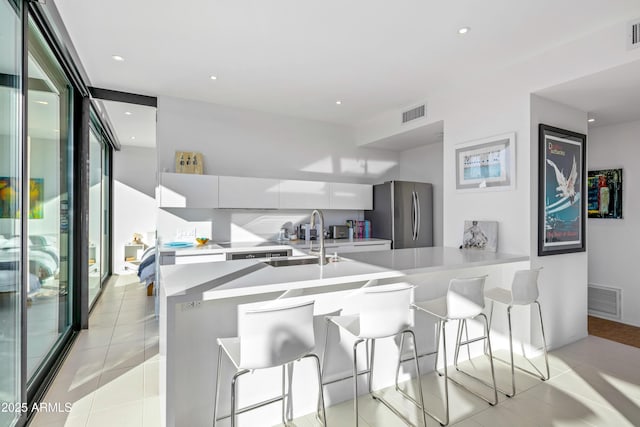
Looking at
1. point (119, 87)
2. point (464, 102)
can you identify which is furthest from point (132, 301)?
point (464, 102)

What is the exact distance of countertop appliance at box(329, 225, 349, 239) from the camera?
5.09 m

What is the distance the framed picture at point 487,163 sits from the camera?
3.18 meters

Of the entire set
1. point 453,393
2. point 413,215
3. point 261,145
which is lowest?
point 453,393

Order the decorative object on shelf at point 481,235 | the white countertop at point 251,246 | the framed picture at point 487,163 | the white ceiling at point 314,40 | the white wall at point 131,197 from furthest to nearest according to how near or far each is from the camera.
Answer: the white wall at point 131,197 → the white countertop at point 251,246 → the decorative object on shelf at point 481,235 → the framed picture at point 487,163 → the white ceiling at point 314,40

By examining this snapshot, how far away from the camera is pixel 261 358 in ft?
5.06

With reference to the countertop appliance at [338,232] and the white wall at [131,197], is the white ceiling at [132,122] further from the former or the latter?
the countertop appliance at [338,232]

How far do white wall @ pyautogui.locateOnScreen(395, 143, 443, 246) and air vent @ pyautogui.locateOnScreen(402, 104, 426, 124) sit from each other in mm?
974

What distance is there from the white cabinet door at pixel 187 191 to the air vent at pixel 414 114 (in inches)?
101

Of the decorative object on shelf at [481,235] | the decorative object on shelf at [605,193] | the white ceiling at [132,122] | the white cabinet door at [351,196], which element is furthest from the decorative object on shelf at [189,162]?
the decorative object on shelf at [605,193]

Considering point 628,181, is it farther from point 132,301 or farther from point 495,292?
point 132,301

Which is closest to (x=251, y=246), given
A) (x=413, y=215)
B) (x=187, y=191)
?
(x=187, y=191)

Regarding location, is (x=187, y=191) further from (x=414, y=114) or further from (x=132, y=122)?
(x=414, y=114)

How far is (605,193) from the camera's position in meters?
4.23

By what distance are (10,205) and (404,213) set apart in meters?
4.19
